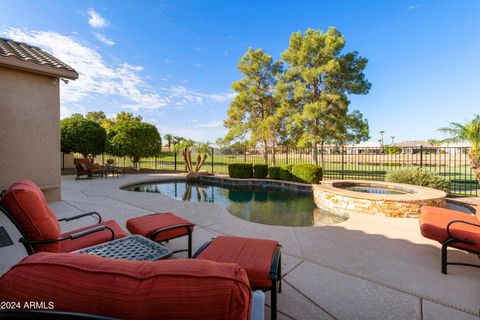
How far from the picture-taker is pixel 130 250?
7.34 feet

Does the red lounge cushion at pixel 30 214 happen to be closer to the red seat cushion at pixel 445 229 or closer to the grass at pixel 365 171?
the red seat cushion at pixel 445 229

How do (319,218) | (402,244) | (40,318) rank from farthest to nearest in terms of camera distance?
(319,218)
(402,244)
(40,318)

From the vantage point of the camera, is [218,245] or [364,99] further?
[364,99]

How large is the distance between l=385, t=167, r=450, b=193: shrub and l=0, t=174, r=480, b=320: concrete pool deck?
13.1ft

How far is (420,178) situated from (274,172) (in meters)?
5.76

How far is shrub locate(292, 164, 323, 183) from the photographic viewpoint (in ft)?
32.4

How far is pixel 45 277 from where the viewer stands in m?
0.79

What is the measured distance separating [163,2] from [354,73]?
10815mm

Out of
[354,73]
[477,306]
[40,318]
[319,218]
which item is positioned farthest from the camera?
[354,73]

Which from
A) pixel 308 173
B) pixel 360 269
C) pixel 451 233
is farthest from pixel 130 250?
pixel 308 173

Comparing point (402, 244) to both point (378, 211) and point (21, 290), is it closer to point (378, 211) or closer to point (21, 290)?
point (378, 211)

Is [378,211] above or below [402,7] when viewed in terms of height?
below

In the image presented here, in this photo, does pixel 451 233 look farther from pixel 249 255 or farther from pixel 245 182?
pixel 245 182

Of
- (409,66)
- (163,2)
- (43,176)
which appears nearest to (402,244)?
(43,176)
